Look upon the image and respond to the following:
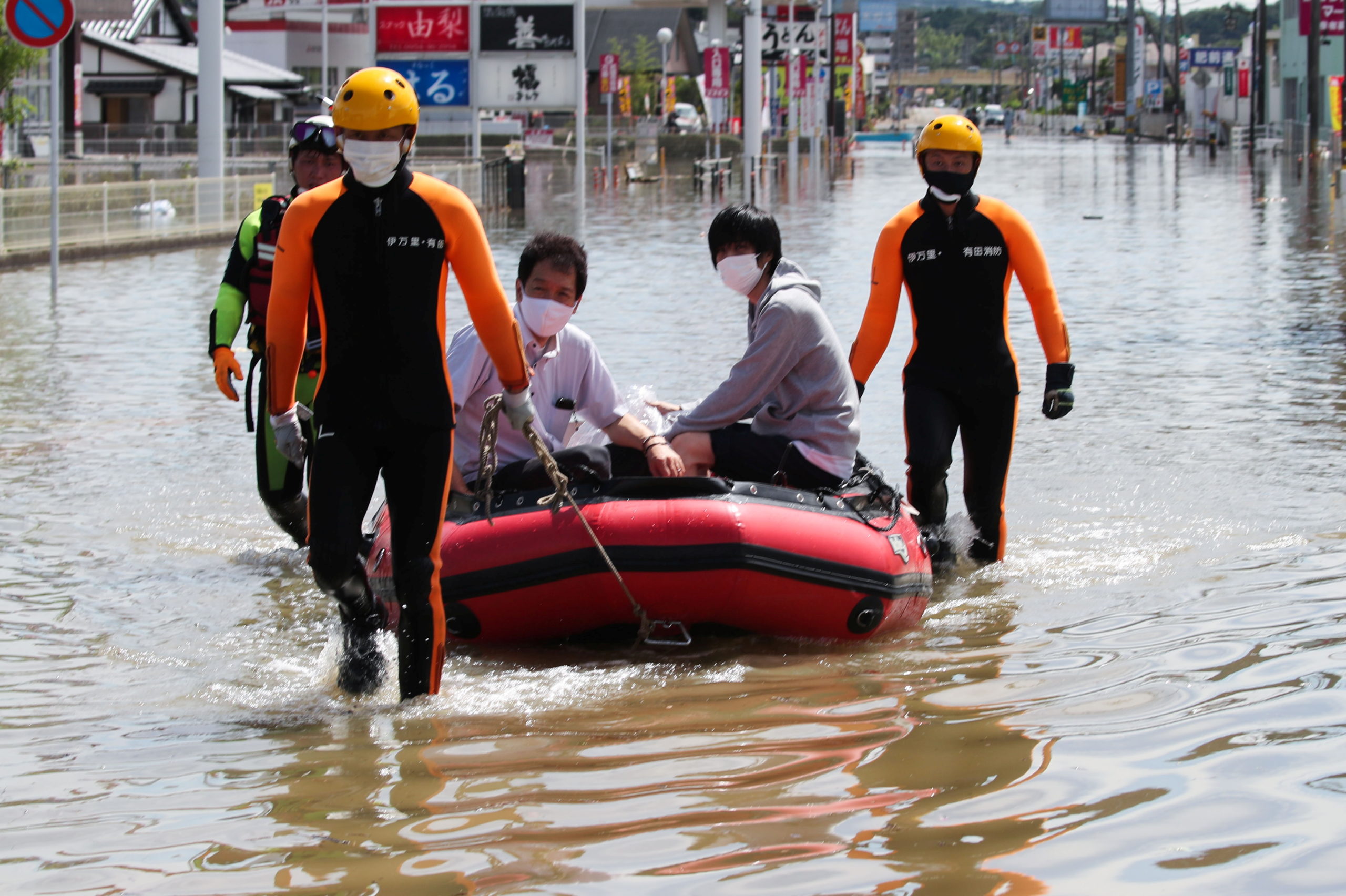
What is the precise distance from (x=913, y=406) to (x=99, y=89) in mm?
52887

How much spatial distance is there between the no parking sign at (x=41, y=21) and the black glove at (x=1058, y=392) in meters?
11.3

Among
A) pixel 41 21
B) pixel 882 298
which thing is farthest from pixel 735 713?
pixel 41 21

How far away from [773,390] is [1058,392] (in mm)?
1227

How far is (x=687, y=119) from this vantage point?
8412 centimetres

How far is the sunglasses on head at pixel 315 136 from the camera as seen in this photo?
6.09m

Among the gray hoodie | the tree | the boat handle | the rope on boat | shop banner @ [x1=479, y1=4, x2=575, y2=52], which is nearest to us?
the rope on boat

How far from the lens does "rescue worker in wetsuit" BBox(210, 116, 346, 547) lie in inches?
247

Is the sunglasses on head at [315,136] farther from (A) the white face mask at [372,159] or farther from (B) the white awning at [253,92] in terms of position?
(B) the white awning at [253,92]

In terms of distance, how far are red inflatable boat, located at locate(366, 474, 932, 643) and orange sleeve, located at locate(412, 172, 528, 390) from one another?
2.62 feet

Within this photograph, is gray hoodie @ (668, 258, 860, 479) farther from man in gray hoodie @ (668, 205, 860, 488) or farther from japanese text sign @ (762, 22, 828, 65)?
japanese text sign @ (762, 22, 828, 65)

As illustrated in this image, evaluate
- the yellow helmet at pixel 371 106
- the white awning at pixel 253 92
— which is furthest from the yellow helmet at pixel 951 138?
the white awning at pixel 253 92

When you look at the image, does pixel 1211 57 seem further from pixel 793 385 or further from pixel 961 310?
pixel 793 385

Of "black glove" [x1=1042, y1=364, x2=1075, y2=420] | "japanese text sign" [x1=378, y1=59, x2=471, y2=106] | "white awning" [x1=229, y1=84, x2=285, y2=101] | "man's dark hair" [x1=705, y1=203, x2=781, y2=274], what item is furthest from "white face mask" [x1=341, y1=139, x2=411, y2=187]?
"white awning" [x1=229, y1=84, x2=285, y2=101]

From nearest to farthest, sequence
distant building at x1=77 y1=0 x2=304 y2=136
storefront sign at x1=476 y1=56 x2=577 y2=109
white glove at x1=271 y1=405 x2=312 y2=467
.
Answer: white glove at x1=271 y1=405 x2=312 y2=467 → storefront sign at x1=476 y1=56 x2=577 y2=109 → distant building at x1=77 y1=0 x2=304 y2=136
